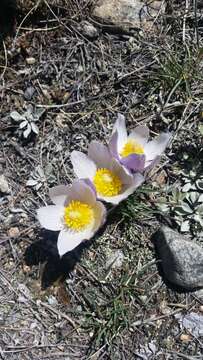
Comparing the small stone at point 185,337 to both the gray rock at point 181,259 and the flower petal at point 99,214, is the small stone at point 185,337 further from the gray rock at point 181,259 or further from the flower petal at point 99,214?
the flower petal at point 99,214

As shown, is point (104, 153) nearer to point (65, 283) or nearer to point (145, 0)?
point (65, 283)

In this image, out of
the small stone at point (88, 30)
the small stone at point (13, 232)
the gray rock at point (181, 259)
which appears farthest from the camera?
the small stone at point (88, 30)

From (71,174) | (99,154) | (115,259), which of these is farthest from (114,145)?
(115,259)

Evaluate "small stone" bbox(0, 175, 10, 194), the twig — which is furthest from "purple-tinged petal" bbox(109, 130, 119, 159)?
the twig

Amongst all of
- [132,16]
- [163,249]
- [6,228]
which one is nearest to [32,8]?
[132,16]

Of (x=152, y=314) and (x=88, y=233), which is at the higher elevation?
(x=88, y=233)

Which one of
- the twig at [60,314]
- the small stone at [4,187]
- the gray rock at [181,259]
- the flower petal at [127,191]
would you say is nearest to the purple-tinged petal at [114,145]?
the flower petal at [127,191]
